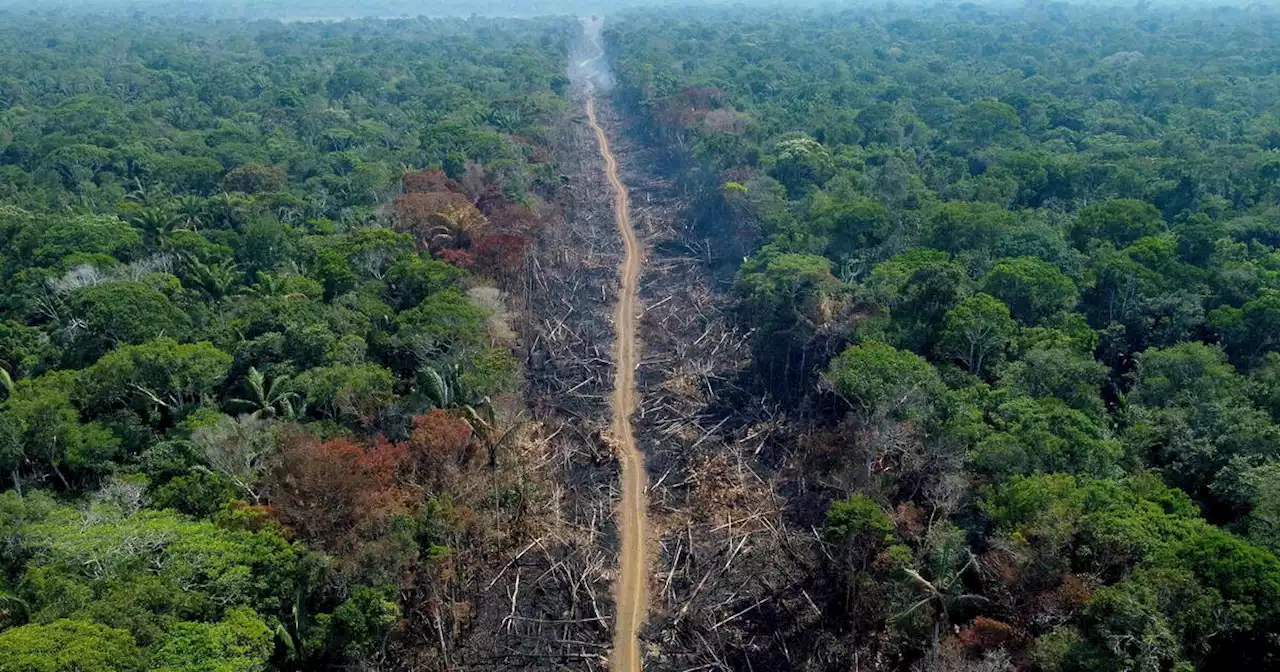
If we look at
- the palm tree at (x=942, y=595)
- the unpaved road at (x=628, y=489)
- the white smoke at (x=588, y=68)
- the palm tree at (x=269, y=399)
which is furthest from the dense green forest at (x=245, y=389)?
the white smoke at (x=588, y=68)

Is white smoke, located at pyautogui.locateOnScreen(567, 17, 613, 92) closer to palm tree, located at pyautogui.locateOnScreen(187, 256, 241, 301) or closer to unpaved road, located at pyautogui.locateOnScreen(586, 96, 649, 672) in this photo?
unpaved road, located at pyautogui.locateOnScreen(586, 96, 649, 672)

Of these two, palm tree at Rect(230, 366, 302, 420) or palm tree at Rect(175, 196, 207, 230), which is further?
palm tree at Rect(175, 196, 207, 230)

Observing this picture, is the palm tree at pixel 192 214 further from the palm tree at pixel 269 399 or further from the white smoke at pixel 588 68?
the white smoke at pixel 588 68

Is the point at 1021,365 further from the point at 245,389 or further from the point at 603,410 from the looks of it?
the point at 245,389

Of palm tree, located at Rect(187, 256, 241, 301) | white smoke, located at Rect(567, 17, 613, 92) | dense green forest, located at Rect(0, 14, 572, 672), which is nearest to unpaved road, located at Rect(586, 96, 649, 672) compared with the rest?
dense green forest, located at Rect(0, 14, 572, 672)

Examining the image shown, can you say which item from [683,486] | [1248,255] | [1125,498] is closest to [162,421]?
[683,486]

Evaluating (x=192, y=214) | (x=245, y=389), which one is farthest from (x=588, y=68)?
(x=245, y=389)
